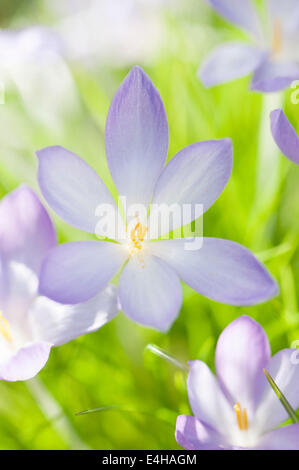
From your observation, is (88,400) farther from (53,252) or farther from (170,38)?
(170,38)

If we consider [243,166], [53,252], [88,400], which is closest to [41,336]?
[53,252]

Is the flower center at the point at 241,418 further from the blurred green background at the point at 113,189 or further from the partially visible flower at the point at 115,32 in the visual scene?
the partially visible flower at the point at 115,32

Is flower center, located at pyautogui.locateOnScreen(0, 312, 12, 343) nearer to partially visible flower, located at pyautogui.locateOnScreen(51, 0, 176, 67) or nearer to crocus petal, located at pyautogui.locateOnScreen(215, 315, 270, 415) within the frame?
crocus petal, located at pyautogui.locateOnScreen(215, 315, 270, 415)

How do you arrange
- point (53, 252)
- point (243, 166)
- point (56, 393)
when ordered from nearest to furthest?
point (53, 252)
point (56, 393)
point (243, 166)

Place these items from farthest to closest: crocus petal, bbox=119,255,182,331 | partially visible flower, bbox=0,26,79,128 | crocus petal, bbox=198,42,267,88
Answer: partially visible flower, bbox=0,26,79,128
crocus petal, bbox=198,42,267,88
crocus petal, bbox=119,255,182,331

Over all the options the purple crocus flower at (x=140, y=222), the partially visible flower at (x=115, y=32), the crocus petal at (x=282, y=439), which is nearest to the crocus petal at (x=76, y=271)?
the purple crocus flower at (x=140, y=222)

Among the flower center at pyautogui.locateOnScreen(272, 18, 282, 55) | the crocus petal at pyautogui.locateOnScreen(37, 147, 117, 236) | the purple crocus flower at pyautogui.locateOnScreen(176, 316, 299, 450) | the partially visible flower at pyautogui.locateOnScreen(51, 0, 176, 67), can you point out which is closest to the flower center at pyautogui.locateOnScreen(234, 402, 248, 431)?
the purple crocus flower at pyautogui.locateOnScreen(176, 316, 299, 450)

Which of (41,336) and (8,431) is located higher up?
(41,336)
